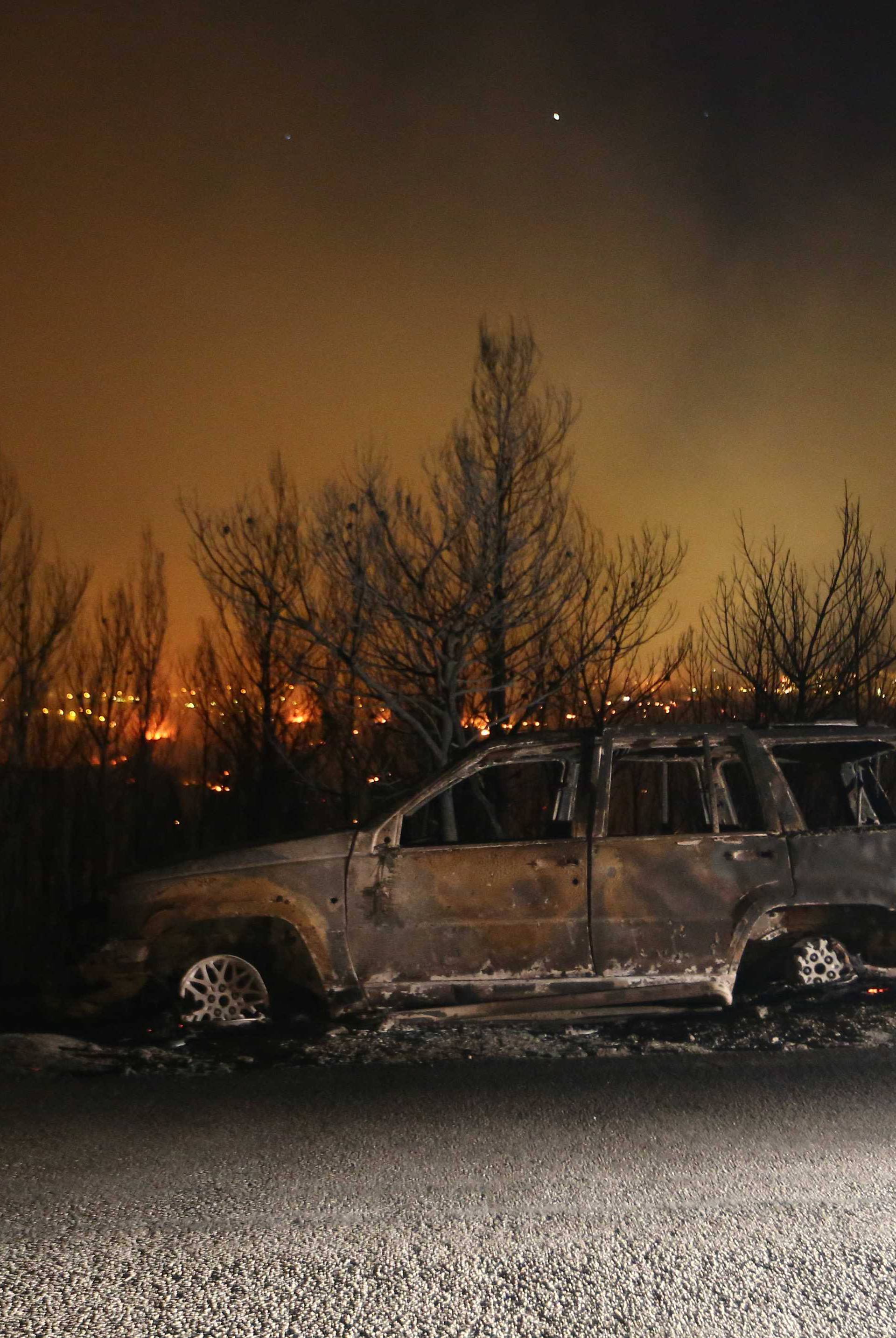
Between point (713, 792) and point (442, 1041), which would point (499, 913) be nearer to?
point (442, 1041)

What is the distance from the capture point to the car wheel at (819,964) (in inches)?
307

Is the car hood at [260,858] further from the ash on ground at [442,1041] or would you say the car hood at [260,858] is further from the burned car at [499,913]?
the ash on ground at [442,1041]


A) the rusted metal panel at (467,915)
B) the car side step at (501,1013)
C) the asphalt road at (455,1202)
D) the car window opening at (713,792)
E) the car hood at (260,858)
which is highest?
the car window opening at (713,792)

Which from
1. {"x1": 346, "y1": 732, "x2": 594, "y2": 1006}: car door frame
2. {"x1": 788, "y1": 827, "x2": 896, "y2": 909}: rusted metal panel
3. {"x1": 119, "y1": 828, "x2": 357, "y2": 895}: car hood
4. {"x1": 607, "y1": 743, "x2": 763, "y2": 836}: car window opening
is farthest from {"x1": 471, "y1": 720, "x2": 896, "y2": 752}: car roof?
{"x1": 119, "y1": 828, "x2": 357, "y2": 895}: car hood

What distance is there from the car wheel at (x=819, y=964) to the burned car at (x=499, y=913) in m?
0.16

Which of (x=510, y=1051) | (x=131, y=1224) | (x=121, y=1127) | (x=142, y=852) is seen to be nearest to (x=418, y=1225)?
(x=131, y=1224)

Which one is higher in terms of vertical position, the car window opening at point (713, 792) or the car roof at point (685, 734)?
the car roof at point (685, 734)

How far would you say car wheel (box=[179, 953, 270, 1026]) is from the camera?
7.30 m

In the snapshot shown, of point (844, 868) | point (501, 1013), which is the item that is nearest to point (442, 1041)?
point (501, 1013)

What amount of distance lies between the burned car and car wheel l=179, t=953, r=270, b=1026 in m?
0.01

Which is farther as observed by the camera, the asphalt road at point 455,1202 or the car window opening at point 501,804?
the car window opening at point 501,804

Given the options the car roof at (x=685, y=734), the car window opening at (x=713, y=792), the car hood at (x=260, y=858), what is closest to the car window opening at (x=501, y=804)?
the car window opening at (x=713, y=792)

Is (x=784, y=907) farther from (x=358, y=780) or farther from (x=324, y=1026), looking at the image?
(x=358, y=780)

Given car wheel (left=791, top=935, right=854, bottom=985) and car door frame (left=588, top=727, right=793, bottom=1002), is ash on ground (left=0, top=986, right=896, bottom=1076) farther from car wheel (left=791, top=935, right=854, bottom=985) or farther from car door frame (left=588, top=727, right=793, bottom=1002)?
car door frame (left=588, top=727, right=793, bottom=1002)
